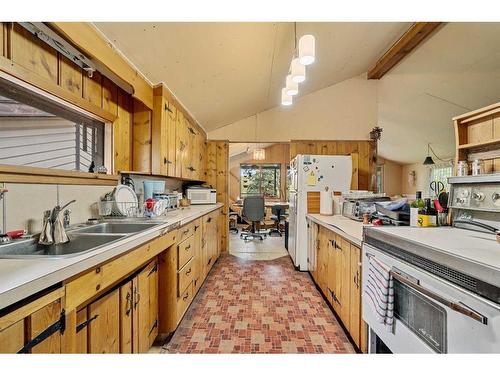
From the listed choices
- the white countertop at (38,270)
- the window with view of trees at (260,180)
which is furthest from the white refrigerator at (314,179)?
the window with view of trees at (260,180)

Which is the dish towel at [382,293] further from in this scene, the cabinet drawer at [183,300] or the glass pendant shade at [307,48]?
the glass pendant shade at [307,48]

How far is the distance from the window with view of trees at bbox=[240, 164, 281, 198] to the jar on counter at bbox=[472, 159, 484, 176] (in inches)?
241

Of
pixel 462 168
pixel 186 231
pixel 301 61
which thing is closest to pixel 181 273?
pixel 186 231

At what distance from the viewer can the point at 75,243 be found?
4.47ft

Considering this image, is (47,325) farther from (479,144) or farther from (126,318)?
(479,144)

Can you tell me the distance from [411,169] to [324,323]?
7047 mm

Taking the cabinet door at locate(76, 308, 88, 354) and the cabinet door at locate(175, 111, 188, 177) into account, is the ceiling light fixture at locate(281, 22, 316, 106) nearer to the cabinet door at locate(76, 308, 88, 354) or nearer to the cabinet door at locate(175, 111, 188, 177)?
the cabinet door at locate(175, 111, 188, 177)

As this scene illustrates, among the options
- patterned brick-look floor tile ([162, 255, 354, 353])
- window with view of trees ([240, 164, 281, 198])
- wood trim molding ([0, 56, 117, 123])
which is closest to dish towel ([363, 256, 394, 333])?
patterned brick-look floor tile ([162, 255, 354, 353])

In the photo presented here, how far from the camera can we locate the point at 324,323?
2.05 m

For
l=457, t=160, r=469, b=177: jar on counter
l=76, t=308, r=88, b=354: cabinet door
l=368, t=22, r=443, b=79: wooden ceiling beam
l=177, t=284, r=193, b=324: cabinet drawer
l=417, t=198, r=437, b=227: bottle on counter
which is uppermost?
l=368, t=22, r=443, b=79: wooden ceiling beam

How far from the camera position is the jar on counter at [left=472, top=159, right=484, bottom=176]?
1641 mm

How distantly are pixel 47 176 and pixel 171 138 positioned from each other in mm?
1367
